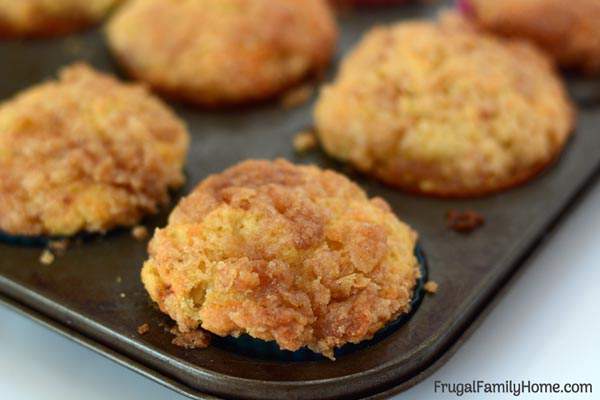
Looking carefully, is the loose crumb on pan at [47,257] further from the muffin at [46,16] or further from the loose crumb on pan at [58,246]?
the muffin at [46,16]

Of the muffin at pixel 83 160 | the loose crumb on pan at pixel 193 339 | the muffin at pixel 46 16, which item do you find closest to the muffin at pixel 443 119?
the muffin at pixel 83 160

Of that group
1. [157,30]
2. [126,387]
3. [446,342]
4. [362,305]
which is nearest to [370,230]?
[362,305]

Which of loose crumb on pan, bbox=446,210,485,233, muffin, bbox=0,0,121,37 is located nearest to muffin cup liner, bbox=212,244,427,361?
loose crumb on pan, bbox=446,210,485,233

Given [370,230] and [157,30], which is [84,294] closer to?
[370,230]

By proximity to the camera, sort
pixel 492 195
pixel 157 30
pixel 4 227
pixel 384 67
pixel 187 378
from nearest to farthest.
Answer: pixel 187 378, pixel 4 227, pixel 492 195, pixel 384 67, pixel 157 30

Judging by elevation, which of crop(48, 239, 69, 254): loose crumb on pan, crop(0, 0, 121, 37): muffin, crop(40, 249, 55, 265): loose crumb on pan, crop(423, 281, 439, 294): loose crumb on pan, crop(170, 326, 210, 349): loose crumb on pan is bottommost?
crop(0, 0, 121, 37): muffin

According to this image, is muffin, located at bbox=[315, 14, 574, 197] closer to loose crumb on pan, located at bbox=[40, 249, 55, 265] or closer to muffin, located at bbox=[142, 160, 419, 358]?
muffin, located at bbox=[142, 160, 419, 358]

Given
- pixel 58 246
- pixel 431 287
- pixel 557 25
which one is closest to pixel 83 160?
pixel 58 246
